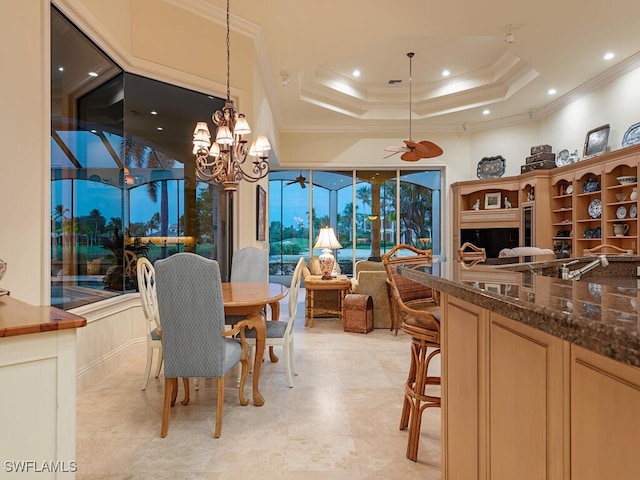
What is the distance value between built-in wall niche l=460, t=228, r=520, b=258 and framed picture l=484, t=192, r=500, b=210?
1.49 feet

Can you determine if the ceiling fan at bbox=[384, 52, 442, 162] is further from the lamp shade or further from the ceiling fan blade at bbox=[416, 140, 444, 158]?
the lamp shade

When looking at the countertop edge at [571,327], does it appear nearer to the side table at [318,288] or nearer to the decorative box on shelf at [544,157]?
the side table at [318,288]

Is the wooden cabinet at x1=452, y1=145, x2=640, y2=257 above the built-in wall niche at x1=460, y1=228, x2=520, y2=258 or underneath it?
above

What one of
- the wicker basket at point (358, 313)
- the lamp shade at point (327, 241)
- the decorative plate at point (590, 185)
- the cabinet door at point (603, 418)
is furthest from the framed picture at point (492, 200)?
the cabinet door at point (603, 418)

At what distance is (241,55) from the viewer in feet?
14.3

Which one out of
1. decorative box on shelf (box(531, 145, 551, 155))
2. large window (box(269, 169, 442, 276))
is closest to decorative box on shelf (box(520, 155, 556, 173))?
decorative box on shelf (box(531, 145, 551, 155))

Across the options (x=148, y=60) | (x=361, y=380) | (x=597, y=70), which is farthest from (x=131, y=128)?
(x=597, y=70)

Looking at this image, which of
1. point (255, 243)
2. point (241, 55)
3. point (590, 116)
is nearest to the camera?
point (241, 55)

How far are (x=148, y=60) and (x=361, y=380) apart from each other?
3629 mm

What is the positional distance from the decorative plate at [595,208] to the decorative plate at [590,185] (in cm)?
17

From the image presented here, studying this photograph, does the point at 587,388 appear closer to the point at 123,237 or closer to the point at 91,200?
the point at 91,200

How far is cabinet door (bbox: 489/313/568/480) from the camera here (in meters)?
0.87

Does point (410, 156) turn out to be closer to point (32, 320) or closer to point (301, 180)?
point (301, 180)

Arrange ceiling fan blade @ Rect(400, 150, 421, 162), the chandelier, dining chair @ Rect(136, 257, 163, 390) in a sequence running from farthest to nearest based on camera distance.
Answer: ceiling fan blade @ Rect(400, 150, 421, 162), the chandelier, dining chair @ Rect(136, 257, 163, 390)
